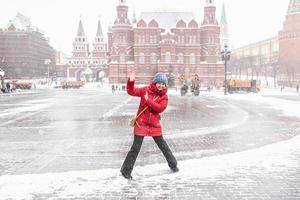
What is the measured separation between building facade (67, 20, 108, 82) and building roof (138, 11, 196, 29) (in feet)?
127

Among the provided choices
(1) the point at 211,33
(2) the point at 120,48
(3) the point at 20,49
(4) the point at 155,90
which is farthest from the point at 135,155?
(3) the point at 20,49

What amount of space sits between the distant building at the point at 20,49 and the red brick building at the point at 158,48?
3909cm

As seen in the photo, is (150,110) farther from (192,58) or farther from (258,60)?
(258,60)

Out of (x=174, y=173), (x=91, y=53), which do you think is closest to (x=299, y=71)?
(x=91, y=53)

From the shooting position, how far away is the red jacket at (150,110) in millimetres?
7117

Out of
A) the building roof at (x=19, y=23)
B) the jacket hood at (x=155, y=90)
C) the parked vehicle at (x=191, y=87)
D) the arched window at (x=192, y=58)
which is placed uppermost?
Result: the building roof at (x=19, y=23)

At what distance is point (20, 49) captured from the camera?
12262 centimetres

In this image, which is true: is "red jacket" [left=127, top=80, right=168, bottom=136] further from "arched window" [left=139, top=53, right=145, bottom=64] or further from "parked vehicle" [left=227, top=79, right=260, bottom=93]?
"arched window" [left=139, top=53, right=145, bottom=64]

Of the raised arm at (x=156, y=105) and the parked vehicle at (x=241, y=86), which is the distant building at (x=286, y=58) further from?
the raised arm at (x=156, y=105)

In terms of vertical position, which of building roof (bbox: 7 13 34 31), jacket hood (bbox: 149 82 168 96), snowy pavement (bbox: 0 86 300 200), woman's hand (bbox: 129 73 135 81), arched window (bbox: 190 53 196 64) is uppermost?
building roof (bbox: 7 13 34 31)

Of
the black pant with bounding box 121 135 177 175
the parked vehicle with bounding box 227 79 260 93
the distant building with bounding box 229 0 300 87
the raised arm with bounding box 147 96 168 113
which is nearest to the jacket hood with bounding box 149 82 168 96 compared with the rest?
the raised arm with bounding box 147 96 168 113

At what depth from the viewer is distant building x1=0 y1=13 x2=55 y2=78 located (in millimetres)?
119875

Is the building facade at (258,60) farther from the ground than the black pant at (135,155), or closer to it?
farther from the ground

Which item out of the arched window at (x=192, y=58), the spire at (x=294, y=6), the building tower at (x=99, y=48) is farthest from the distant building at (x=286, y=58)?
the building tower at (x=99, y=48)
